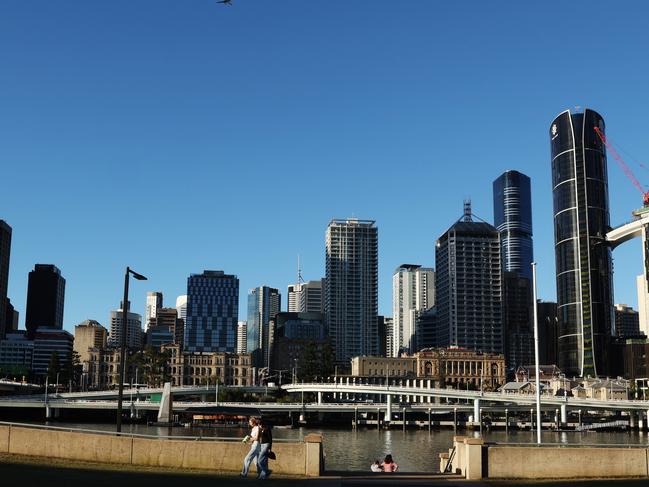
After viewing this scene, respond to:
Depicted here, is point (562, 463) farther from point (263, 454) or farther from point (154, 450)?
point (154, 450)

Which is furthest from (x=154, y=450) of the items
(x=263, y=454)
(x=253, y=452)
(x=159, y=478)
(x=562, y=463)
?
(x=562, y=463)

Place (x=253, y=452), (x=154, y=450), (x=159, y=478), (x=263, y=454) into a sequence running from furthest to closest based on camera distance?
1. (x=154, y=450)
2. (x=253, y=452)
3. (x=263, y=454)
4. (x=159, y=478)

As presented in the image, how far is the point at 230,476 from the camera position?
28484 millimetres

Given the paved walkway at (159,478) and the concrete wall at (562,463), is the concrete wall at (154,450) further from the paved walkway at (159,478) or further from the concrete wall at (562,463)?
the concrete wall at (562,463)

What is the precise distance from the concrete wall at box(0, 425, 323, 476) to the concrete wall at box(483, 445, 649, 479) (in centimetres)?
675

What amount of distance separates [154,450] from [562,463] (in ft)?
50.3

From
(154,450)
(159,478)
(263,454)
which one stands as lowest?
(159,478)

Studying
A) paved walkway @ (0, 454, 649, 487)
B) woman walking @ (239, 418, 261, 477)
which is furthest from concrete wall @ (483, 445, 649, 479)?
woman walking @ (239, 418, 261, 477)

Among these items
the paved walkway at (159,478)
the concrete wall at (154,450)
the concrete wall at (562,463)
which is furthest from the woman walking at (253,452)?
the concrete wall at (562,463)

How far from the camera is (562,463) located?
2956 cm

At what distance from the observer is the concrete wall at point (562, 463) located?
29.5 metres

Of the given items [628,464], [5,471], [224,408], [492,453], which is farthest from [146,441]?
[224,408]

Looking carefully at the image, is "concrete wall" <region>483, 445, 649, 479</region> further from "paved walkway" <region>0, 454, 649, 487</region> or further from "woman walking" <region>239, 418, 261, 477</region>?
"woman walking" <region>239, 418, 261, 477</region>

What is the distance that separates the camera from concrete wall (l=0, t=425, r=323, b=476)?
29.5 metres
